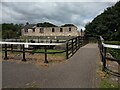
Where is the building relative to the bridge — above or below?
above

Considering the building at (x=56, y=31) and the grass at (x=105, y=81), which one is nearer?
the grass at (x=105, y=81)

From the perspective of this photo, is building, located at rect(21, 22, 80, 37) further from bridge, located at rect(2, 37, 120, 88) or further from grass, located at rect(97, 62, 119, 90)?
grass, located at rect(97, 62, 119, 90)

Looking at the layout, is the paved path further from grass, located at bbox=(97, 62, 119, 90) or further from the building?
the building

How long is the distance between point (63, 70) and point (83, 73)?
0.93m

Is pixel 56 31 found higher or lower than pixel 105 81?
higher

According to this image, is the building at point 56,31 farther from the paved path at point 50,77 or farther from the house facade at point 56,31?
the paved path at point 50,77

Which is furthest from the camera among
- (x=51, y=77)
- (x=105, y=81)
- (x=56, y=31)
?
(x=56, y=31)

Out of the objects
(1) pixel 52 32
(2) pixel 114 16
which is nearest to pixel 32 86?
(2) pixel 114 16

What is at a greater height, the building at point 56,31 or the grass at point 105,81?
the building at point 56,31

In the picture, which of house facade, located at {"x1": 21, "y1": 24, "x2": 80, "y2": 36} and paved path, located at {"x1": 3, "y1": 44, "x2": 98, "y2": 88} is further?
house facade, located at {"x1": 21, "y1": 24, "x2": 80, "y2": 36}

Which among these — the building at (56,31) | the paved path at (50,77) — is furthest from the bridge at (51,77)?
the building at (56,31)

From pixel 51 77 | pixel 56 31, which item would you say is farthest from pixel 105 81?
pixel 56 31

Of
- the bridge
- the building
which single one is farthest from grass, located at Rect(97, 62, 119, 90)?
the building

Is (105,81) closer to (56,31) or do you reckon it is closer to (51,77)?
(51,77)
